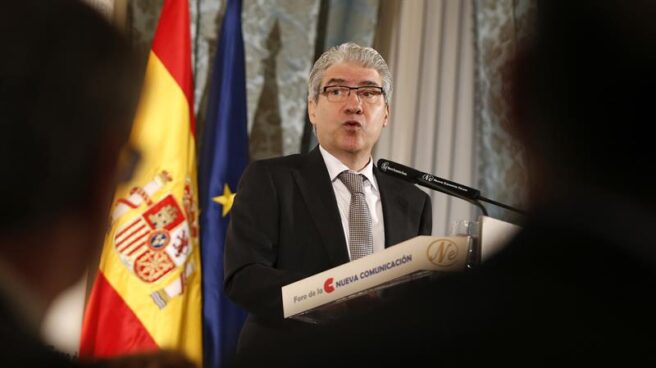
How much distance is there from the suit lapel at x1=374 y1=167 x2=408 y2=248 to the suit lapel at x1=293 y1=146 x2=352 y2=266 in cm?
18

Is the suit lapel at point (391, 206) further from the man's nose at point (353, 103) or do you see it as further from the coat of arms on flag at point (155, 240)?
the coat of arms on flag at point (155, 240)

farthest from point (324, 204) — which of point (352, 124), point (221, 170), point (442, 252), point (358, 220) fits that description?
point (221, 170)

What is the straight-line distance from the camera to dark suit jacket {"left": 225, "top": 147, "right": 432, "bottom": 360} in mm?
2361

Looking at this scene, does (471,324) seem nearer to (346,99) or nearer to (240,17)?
(346,99)

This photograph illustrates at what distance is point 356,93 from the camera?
2953 millimetres

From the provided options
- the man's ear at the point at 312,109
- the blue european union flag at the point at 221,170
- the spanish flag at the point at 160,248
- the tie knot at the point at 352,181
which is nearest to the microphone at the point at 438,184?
the tie knot at the point at 352,181

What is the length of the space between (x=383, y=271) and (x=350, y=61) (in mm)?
1404

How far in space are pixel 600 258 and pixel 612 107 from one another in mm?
122

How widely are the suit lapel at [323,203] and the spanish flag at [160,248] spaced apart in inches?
52.9

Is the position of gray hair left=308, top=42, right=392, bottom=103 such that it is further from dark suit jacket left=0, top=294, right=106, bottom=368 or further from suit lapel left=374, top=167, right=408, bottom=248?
dark suit jacket left=0, top=294, right=106, bottom=368

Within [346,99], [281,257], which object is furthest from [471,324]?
[346,99]

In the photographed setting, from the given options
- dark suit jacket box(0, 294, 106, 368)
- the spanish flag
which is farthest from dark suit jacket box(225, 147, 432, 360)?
dark suit jacket box(0, 294, 106, 368)

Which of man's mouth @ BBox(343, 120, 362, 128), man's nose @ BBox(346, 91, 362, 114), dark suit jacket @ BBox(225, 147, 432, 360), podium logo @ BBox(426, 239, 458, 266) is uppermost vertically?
man's nose @ BBox(346, 91, 362, 114)

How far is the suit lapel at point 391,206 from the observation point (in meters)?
2.73
